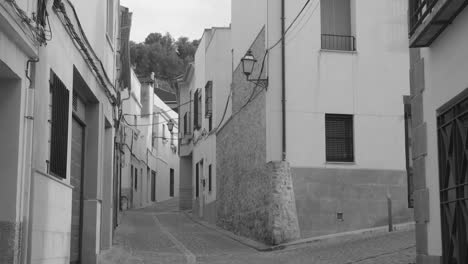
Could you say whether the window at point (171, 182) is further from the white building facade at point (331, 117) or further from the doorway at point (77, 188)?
the doorway at point (77, 188)

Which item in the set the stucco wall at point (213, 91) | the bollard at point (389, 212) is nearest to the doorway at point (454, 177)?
the bollard at point (389, 212)

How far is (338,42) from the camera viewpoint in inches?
682

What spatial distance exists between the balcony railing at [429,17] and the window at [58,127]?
4771 mm

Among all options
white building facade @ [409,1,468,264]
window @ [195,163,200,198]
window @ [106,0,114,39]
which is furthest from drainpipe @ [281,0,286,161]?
window @ [195,163,200,198]

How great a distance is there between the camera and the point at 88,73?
464 inches

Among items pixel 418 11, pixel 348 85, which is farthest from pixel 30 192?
pixel 348 85

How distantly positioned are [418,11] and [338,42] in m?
8.84

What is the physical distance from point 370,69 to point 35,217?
11.4 meters

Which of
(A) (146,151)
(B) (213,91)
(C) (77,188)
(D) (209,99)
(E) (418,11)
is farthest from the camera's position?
(A) (146,151)

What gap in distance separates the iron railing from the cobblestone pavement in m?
3.90

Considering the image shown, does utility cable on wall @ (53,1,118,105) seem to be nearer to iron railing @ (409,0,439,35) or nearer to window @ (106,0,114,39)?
window @ (106,0,114,39)

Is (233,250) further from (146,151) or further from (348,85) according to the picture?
(146,151)

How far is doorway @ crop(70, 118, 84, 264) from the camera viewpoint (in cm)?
1184

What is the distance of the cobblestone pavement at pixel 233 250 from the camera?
1188cm
